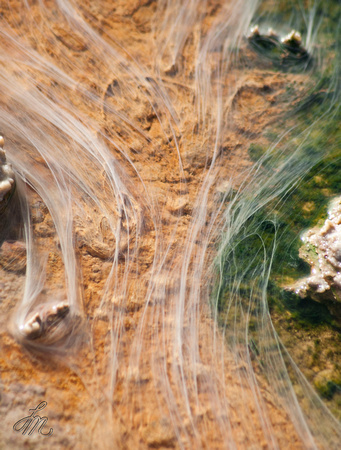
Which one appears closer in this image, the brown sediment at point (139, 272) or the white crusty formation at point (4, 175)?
the brown sediment at point (139, 272)

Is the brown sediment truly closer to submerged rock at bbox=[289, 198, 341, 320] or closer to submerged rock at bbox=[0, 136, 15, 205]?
submerged rock at bbox=[0, 136, 15, 205]

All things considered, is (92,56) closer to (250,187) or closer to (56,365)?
(250,187)

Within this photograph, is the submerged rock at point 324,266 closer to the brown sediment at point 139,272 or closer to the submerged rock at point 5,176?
the brown sediment at point 139,272

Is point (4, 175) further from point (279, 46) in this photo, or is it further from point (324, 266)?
point (279, 46)

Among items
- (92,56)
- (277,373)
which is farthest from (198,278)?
(92,56)

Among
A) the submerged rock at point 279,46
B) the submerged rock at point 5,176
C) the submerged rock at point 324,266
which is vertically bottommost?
the submerged rock at point 324,266

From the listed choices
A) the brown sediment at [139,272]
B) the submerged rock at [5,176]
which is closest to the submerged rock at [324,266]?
the brown sediment at [139,272]

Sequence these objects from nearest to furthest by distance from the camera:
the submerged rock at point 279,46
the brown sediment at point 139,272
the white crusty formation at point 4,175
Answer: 1. the brown sediment at point 139,272
2. the white crusty formation at point 4,175
3. the submerged rock at point 279,46

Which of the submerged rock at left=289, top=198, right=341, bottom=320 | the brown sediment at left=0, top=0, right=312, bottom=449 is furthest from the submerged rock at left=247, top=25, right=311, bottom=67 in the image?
the submerged rock at left=289, top=198, right=341, bottom=320
